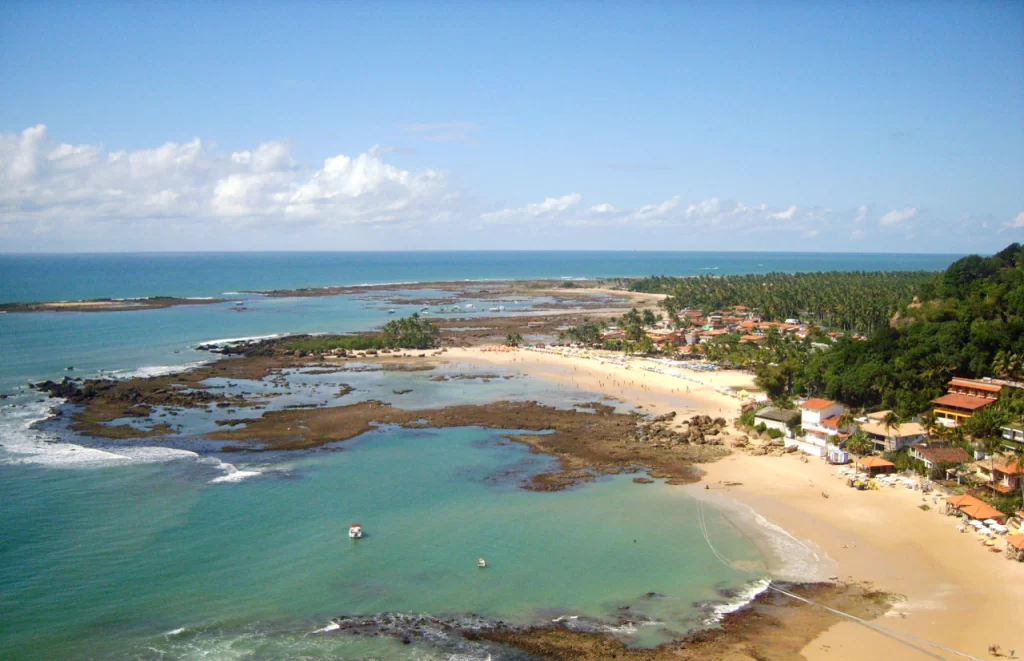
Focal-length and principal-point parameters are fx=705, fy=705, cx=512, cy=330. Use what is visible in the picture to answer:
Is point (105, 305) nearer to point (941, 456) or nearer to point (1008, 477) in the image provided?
point (941, 456)

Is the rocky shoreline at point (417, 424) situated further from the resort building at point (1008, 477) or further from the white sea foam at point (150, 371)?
the resort building at point (1008, 477)

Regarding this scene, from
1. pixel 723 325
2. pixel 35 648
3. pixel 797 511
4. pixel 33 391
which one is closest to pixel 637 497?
pixel 797 511

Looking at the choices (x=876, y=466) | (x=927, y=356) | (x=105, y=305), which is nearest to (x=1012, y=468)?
(x=876, y=466)

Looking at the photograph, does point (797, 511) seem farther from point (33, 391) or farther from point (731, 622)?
point (33, 391)

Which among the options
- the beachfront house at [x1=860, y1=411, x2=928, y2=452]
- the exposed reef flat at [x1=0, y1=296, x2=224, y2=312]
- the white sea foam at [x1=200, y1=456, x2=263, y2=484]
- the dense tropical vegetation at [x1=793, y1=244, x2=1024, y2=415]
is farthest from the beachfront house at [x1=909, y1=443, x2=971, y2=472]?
the exposed reef flat at [x1=0, y1=296, x2=224, y2=312]

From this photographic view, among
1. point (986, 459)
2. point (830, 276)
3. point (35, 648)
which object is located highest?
point (830, 276)

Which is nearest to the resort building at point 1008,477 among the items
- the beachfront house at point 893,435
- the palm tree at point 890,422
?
the beachfront house at point 893,435

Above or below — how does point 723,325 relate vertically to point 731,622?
above
